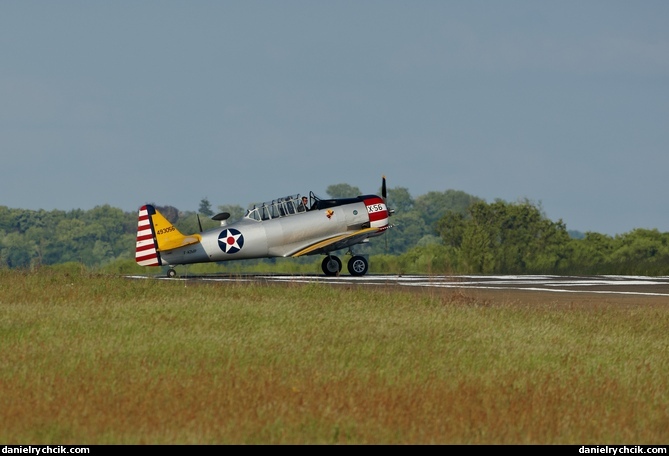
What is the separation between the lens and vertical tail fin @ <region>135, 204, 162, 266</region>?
101 ft

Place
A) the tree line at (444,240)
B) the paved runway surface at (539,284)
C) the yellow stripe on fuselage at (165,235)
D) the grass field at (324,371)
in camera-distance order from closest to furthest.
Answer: the grass field at (324,371)
the paved runway surface at (539,284)
the yellow stripe on fuselage at (165,235)
the tree line at (444,240)

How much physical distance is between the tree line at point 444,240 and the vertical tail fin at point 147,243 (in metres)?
1.51

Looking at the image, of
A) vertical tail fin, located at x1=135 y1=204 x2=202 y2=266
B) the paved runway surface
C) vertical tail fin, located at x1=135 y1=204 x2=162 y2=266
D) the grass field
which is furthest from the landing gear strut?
the grass field

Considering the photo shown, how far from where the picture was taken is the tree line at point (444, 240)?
55534 millimetres

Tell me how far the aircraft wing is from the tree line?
1.74 meters

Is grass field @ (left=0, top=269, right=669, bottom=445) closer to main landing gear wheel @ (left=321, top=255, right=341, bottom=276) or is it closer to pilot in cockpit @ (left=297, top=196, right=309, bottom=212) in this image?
pilot in cockpit @ (left=297, top=196, right=309, bottom=212)

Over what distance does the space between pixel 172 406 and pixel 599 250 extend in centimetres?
6192

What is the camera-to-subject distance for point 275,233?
31609 millimetres

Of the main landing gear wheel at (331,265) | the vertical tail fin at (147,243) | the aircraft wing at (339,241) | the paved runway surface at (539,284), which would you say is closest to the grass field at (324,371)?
the paved runway surface at (539,284)

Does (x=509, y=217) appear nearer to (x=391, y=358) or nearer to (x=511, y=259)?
(x=511, y=259)

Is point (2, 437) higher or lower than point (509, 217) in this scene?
lower

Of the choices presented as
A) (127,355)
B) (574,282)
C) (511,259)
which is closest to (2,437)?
(127,355)

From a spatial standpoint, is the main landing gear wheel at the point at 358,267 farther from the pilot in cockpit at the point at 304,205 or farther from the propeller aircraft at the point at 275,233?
the pilot in cockpit at the point at 304,205
